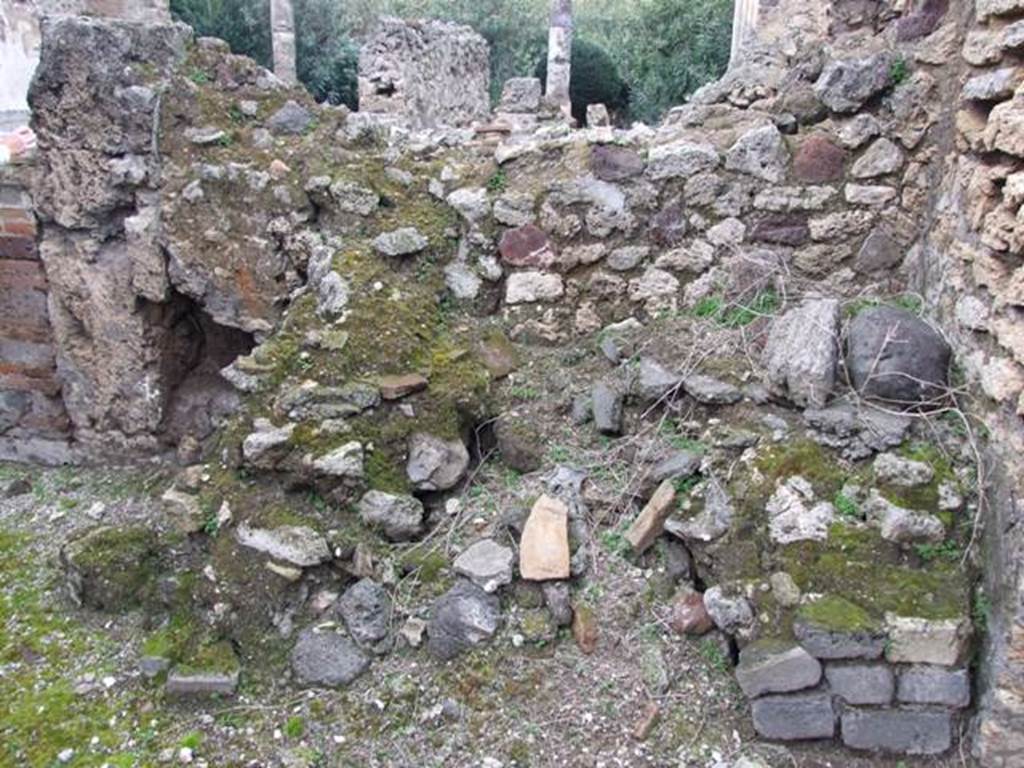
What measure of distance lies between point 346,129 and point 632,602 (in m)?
2.60

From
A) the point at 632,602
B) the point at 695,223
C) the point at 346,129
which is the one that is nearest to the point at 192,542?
the point at 632,602

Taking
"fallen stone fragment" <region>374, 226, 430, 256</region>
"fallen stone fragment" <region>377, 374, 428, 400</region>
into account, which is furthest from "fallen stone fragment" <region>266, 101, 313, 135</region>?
"fallen stone fragment" <region>377, 374, 428, 400</region>

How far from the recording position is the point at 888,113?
3.21m

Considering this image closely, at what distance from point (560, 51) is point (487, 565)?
1158 cm

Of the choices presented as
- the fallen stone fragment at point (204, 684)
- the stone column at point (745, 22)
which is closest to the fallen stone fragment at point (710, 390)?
the fallen stone fragment at point (204, 684)

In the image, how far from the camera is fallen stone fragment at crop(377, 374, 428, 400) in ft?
9.91

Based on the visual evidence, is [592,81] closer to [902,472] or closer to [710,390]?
[710,390]

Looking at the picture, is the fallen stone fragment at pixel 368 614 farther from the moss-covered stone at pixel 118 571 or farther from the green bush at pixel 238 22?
the green bush at pixel 238 22

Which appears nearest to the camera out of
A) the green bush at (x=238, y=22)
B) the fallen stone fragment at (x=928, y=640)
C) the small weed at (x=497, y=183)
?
the fallen stone fragment at (x=928, y=640)

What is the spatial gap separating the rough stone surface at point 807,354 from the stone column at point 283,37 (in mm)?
11855

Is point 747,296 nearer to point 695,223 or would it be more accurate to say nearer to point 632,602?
point 695,223

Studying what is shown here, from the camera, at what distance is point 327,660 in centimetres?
262

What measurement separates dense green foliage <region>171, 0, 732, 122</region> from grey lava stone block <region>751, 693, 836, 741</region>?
1233 centimetres

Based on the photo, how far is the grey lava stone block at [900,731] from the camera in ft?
7.45
